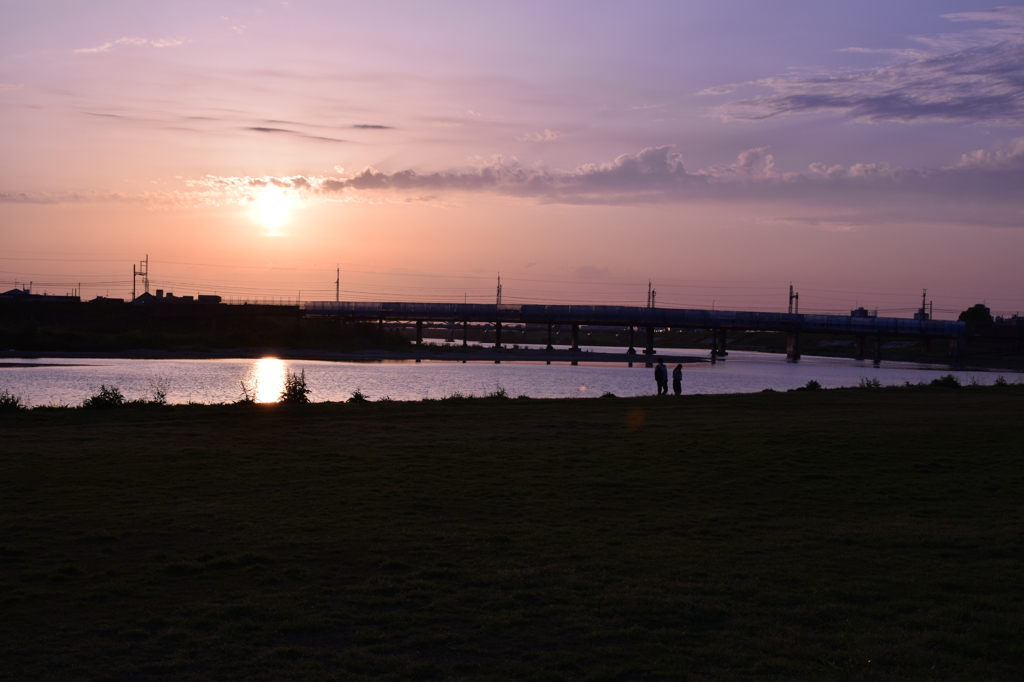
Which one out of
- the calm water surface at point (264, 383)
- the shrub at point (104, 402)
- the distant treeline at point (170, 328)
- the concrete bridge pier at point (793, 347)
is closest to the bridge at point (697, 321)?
the concrete bridge pier at point (793, 347)

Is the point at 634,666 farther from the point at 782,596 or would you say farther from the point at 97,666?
the point at 97,666

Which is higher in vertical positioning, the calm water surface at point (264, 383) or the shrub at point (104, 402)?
the shrub at point (104, 402)

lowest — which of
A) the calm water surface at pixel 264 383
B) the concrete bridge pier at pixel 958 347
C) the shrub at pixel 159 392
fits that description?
the calm water surface at pixel 264 383

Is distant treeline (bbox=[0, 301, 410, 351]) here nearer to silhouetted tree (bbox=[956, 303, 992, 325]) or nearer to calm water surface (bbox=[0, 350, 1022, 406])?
calm water surface (bbox=[0, 350, 1022, 406])

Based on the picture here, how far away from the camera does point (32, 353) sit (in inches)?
3120

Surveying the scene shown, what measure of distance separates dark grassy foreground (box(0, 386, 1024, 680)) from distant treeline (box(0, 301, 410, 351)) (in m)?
78.6

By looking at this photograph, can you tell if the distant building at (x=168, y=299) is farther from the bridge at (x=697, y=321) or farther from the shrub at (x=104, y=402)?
the shrub at (x=104, y=402)

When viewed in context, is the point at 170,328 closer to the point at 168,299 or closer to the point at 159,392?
the point at 168,299

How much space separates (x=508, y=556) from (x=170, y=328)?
11120 centimetres

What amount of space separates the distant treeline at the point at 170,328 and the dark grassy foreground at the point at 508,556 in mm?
78604

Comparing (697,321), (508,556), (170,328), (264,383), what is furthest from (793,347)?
(508,556)

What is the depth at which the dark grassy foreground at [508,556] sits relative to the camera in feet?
22.0

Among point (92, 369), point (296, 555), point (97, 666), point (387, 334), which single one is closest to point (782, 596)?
point (296, 555)

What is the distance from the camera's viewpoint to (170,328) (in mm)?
110688
